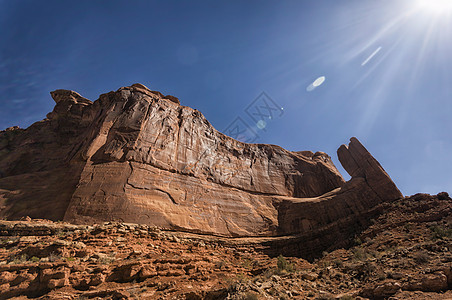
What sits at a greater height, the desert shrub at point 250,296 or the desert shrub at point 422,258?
the desert shrub at point 422,258

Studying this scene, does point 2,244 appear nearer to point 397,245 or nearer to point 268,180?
point 397,245

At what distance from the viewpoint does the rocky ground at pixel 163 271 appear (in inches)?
281

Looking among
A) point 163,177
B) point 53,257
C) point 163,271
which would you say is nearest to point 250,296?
point 163,271

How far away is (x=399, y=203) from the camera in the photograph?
63.7 ft

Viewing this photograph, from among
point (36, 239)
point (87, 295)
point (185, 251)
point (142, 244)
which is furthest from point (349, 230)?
point (36, 239)

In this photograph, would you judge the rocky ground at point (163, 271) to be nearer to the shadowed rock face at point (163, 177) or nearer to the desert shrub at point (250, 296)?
the desert shrub at point (250, 296)

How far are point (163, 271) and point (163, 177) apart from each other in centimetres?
1184

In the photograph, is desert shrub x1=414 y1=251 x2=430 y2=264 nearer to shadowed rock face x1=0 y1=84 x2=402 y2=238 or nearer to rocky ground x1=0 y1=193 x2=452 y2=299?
rocky ground x1=0 y1=193 x2=452 y2=299

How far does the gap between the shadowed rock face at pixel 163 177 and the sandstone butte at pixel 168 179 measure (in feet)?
0.33

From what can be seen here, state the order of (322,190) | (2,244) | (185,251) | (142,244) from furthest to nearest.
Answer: (322,190)
(185,251)
(142,244)
(2,244)

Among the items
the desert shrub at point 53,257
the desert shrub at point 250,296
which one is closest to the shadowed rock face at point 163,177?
the desert shrub at point 53,257

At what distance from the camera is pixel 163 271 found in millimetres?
9070

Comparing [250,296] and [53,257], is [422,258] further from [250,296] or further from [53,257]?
[53,257]

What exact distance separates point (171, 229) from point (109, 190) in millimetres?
5786
